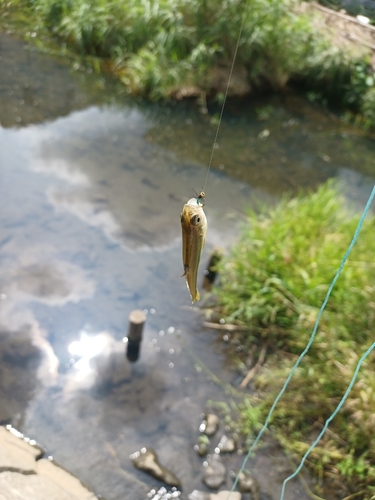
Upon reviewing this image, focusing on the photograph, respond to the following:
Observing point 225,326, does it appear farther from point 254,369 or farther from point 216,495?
point 216,495

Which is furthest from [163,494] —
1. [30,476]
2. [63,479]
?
[30,476]

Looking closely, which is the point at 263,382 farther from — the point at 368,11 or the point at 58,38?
the point at 58,38

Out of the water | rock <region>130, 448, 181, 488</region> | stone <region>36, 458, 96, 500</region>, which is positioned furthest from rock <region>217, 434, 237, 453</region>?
stone <region>36, 458, 96, 500</region>

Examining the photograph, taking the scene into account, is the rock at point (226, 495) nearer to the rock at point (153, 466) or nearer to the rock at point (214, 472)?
the rock at point (214, 472)

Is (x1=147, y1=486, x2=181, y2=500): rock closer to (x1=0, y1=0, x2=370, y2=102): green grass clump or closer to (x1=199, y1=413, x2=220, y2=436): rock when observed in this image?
(x1=199, y1=413, x2=220, y2=436): rock

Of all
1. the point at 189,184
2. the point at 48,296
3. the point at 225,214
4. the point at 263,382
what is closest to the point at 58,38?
the point at 189,184

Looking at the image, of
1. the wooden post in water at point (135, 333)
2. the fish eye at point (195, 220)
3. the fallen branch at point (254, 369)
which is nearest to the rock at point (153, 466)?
the wooden post in water at point (135, 333)
